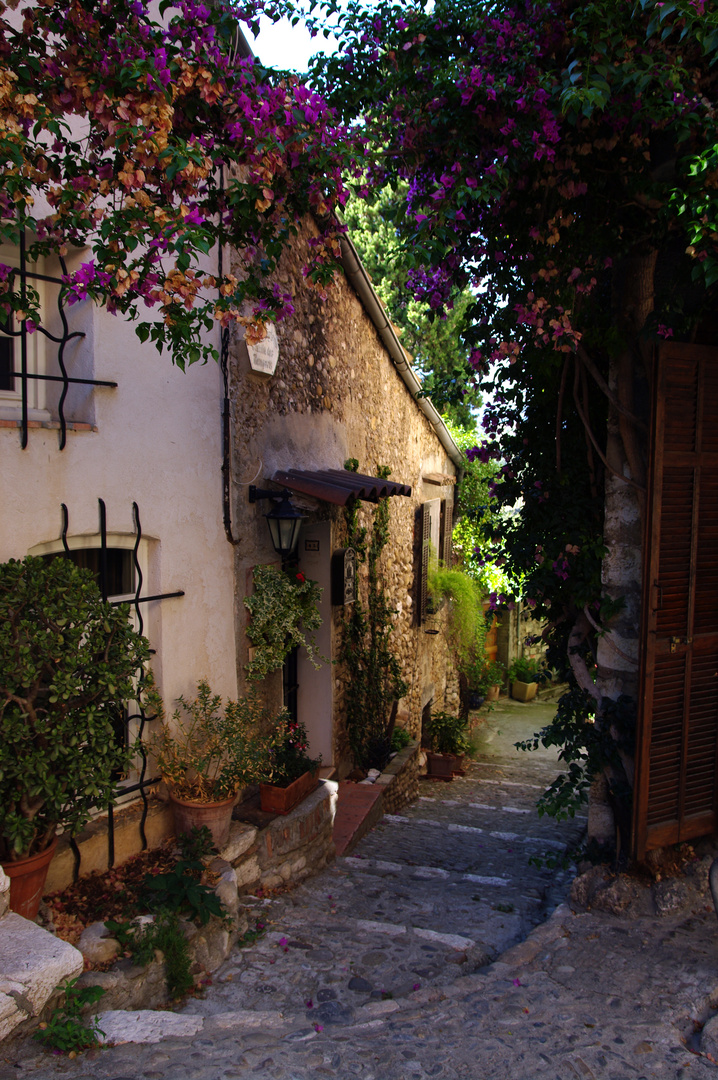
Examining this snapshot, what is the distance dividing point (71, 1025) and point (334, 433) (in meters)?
5.17

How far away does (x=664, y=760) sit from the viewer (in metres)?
4.26

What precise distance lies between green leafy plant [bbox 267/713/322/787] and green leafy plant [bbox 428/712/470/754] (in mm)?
5781

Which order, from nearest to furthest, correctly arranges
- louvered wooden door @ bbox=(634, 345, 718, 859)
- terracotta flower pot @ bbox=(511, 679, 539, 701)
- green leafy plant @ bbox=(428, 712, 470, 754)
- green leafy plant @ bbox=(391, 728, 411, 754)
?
louvered wooden door @ bbox=(634, 345, 718, 859) → green leafy plant @ bbox=(391, 728, 411, 754) → green leafy plant @ bbox=(428, 712, 470, 754) → terracotta flower pot @ bbox=(511, 679, 539, 701)

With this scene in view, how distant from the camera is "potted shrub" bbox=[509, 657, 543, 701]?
14750 mm

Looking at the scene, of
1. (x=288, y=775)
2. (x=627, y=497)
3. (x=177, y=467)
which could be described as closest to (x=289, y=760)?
(x=288, y=775)

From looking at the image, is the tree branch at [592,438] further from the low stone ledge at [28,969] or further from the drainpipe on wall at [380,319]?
the low stone ledge at [28,969]

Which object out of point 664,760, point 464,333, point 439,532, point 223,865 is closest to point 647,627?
point 664,760

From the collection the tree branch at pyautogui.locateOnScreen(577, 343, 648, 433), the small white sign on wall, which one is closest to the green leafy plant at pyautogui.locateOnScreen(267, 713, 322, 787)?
the small white sign on wall

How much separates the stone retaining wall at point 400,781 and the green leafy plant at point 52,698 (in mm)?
4444

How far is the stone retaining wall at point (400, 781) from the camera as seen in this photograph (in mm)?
7332

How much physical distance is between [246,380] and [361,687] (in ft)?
11.7

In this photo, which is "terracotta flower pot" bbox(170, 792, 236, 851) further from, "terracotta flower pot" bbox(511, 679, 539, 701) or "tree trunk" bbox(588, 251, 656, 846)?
"terracotta flower pot" bbox(511, 679, 539, 701)

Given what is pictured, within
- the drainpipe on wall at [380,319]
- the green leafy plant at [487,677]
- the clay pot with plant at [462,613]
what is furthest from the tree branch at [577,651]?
the green leafy plant at [487,677]

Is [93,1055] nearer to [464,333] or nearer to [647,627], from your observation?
[647,627]
